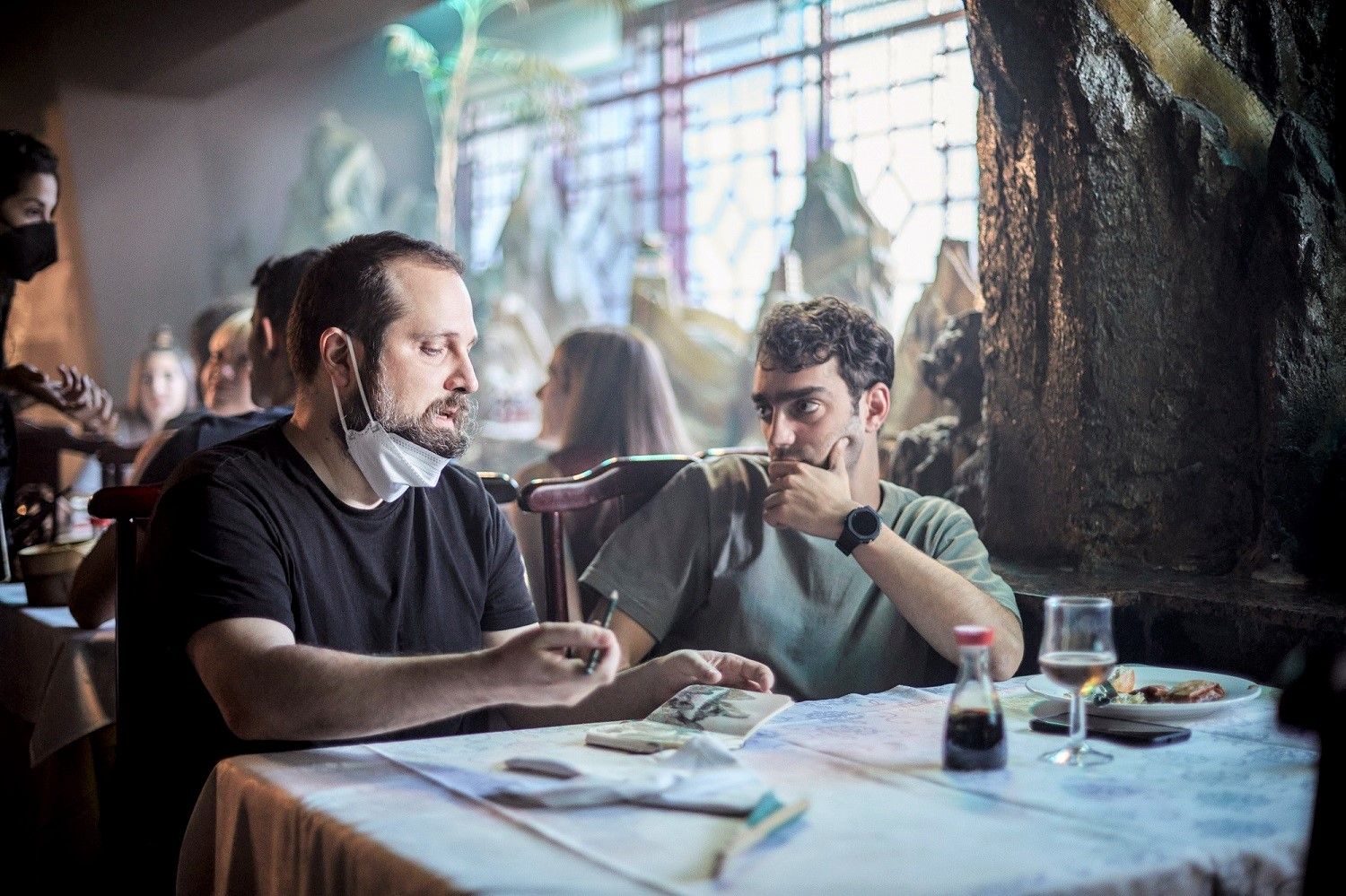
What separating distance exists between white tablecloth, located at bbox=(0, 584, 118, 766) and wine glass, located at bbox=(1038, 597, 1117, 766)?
2.11 metres

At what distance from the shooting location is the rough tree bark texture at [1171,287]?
8.86 ft

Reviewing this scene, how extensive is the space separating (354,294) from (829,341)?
0.94 m

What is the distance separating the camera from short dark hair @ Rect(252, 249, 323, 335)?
124 inches

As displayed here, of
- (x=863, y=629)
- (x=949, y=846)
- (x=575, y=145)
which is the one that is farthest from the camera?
(x=575, y=145)

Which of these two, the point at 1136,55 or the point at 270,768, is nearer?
the point at 270,768

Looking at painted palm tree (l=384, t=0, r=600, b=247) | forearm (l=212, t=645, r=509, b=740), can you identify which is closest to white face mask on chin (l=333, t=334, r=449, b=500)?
forearm (l=212, t=645, r=509, b=740)

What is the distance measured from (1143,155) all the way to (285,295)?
2.00m

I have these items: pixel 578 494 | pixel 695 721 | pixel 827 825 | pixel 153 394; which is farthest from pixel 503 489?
pixel 153 394

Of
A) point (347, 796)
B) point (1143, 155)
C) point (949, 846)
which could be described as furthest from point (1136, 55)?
point (347, 796)

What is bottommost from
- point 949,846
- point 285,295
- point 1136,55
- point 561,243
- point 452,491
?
point 949,846

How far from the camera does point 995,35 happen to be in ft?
10.0

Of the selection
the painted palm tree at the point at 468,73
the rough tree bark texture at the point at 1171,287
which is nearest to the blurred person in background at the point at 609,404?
the rough tree bark texture at the point at 1171,287

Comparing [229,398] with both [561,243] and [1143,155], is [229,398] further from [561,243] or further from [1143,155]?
[561,243]

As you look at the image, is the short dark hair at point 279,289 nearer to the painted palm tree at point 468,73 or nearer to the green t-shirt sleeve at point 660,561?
the green t-shirt sleeve at point 660,561
